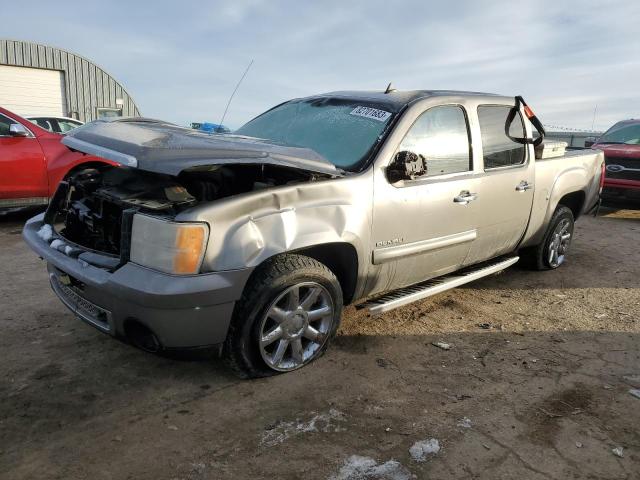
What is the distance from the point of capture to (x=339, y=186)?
2.90 metres

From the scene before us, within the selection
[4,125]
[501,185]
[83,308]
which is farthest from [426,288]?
[4,125]

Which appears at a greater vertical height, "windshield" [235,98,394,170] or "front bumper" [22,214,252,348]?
"windshield" [235,98,394,170]

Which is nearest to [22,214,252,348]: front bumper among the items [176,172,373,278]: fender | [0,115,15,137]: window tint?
[176,172,373,278]: fender

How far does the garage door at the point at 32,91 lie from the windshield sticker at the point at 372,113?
18.9 m

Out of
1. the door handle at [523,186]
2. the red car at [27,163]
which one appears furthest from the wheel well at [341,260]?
the red car at [27,163]

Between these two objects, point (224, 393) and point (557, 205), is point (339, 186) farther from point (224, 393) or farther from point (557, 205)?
point (557, 205)

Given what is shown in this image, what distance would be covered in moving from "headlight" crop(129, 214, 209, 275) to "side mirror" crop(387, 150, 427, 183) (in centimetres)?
128

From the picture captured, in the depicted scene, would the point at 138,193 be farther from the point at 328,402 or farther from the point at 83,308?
the point at 328,402

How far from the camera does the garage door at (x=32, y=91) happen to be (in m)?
19.5

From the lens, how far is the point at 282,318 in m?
2.80

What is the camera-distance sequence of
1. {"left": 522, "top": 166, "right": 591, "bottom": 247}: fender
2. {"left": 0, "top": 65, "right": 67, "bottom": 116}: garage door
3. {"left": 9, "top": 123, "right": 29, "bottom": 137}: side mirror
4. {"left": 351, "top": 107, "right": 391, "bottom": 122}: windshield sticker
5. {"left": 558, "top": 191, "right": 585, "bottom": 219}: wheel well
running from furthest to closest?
{"left": 0, "top": 65, "right": 67, "bottom": 116}: garage door < {"left": 9, "top": 123, "right": 29, "bottom": 137}: side mirror < {"left": 558, "top": 191, "right": 585, "bottom": 219}: wheel well < {"left": 522, "top": 166, "right": 591, "bottom": 247}: fender < {"left": 351, "top": 107, "right": 391, "bottom": 122}: windshield sticker

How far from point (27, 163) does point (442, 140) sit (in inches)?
Result: 219

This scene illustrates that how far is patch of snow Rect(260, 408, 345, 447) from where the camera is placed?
239 cm

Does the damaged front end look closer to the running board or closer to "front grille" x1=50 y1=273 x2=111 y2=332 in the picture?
"front grille" x1=50 y1=273 x2=111 y2=332
